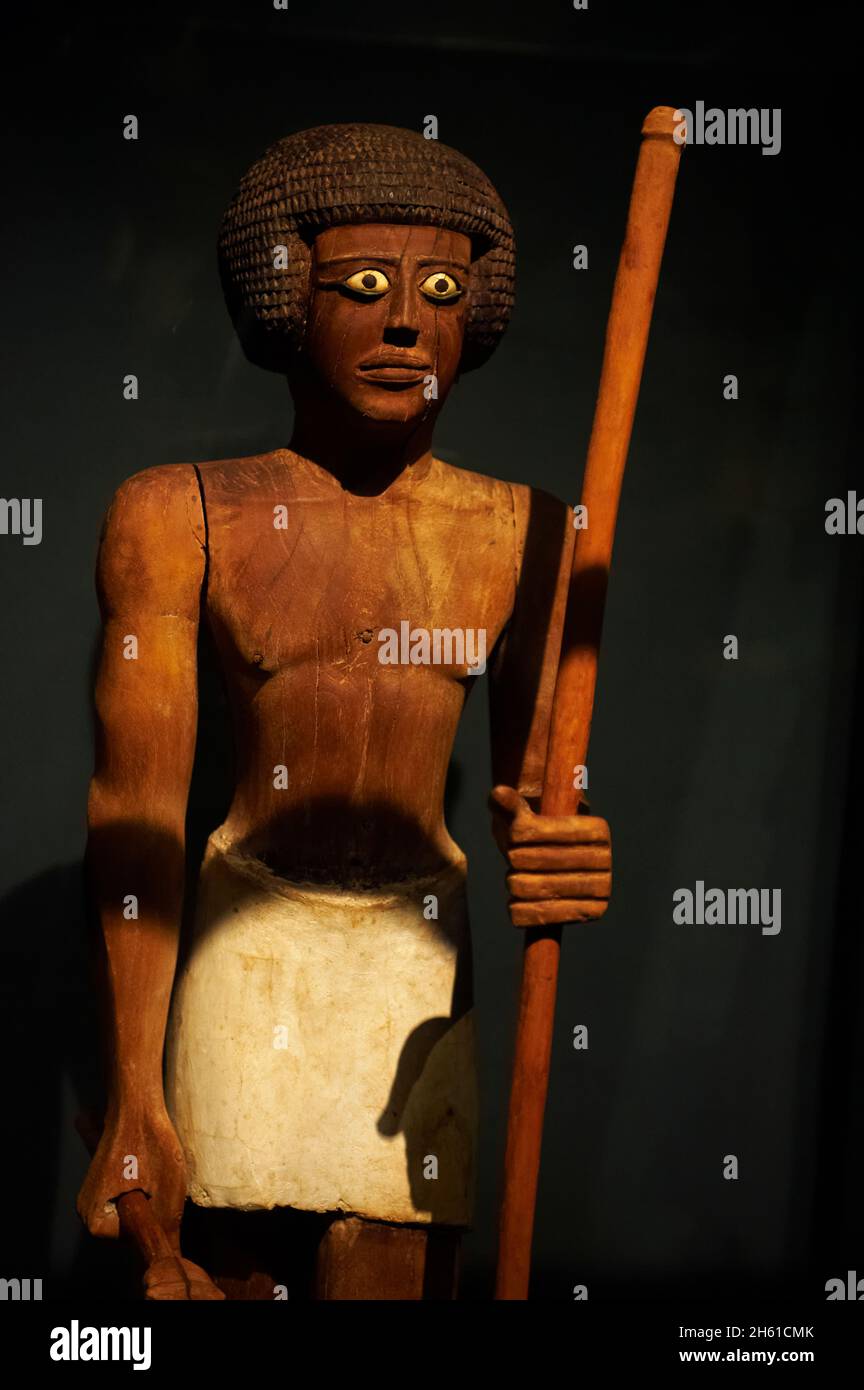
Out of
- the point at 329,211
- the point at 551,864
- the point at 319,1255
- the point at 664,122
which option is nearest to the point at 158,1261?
the point at 319,1255

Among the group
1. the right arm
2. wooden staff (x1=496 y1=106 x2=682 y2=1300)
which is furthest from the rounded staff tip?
the right arm

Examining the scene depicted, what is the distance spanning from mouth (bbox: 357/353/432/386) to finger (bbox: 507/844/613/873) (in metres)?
0.63

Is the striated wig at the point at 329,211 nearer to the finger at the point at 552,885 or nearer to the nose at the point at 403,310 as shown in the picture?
the nose at the point at 403,310

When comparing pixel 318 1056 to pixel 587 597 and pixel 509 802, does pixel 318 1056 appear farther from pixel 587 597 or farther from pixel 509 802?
pixel 587 597

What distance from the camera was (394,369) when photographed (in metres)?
2.75

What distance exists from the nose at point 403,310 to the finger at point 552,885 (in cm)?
71

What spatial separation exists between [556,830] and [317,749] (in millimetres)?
367

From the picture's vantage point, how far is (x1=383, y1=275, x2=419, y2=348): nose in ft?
8.95

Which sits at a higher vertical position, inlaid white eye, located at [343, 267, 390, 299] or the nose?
inlaid white eye, located at [343, 267, 390, 299]

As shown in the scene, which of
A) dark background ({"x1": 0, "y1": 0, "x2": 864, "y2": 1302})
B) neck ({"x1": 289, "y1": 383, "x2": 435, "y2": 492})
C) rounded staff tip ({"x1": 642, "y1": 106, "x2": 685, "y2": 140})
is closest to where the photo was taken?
rounded staff tip ({"x1": 642, "y1": 106, "x2": 685, "y2": 140})

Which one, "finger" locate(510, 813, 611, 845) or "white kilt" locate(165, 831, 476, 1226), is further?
"white kilt" locate(165, 831, 476, 1226)

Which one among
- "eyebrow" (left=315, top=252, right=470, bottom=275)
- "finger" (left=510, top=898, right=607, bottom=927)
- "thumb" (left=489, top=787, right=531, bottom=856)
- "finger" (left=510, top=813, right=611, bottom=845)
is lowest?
"finger" (left=510, top=898, right=607, bottom=927)

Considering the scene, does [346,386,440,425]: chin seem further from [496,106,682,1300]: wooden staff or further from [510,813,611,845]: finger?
[510,813,611,845]: finger

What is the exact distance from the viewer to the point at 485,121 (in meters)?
3.54
